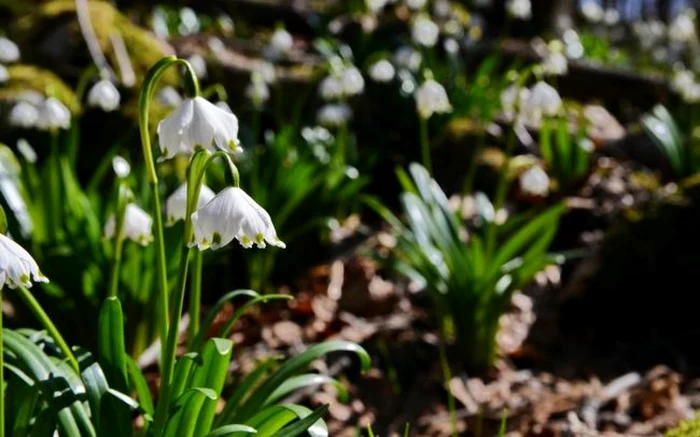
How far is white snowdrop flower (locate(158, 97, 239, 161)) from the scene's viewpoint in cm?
160

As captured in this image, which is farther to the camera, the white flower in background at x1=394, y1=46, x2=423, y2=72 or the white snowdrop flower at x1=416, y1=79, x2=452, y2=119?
the white flower in background at x1=394, y1=46, x2=423, y2=72

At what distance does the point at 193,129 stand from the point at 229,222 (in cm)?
22

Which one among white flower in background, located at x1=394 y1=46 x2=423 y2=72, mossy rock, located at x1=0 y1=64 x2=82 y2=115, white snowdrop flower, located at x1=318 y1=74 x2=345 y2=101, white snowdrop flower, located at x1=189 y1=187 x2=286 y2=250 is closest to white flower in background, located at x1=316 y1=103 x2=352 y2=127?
white snowdrop flower, located at x1=318 y1=74 x2=345 y2=101

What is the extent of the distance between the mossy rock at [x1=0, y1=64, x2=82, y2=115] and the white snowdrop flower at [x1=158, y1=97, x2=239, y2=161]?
278 centimetres

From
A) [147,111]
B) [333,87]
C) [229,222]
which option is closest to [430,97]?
[333,87]

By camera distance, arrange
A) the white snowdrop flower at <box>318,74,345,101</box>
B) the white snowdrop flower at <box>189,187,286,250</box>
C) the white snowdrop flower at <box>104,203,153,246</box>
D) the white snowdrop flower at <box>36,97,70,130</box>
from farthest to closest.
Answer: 1. the white snowdrop flower at <box>318,74,345,101</box>
2. the white snowdrop flower at <box>36,97,70,130</box>
3. the white snowdrop flower at <box>104,203,153,246</box>
4. the white snowdrop flower at <box>189,187,286,250</box>

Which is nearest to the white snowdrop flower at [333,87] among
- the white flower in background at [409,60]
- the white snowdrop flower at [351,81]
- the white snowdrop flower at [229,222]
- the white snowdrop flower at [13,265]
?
the white snowdrop flower at [351,81]

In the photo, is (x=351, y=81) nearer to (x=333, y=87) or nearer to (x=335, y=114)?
(x=333, y=87)

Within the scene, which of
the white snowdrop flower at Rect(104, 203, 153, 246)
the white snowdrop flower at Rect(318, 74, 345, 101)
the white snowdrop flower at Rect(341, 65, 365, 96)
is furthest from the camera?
the white snowdrop flower at Rect(318, 74, 345, 101)

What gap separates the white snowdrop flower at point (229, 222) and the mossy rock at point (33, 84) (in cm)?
293

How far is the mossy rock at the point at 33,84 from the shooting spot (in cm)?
430

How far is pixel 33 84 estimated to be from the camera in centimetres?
441

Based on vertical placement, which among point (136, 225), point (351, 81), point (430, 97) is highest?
point (430, 97)

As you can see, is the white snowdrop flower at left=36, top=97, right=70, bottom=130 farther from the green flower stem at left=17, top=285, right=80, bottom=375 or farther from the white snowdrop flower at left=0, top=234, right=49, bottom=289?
the white snowdrop flower at left=0, top=234, right=49, bottom=289
